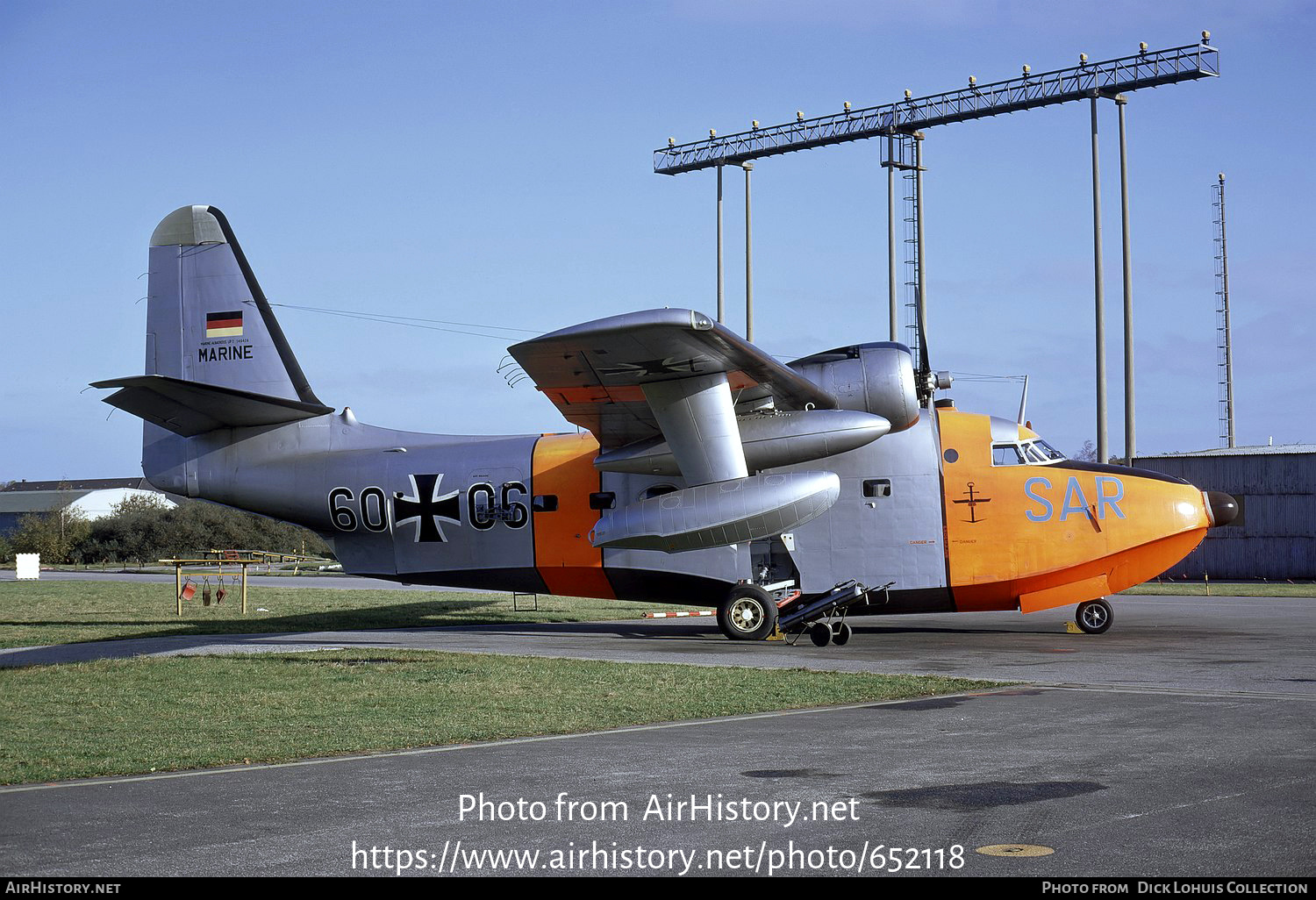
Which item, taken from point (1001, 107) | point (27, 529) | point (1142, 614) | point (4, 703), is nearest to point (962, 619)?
point (1142, 614)

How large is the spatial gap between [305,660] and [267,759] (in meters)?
7.09

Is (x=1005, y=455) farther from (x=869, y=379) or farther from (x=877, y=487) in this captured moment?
(x=869, y=379)

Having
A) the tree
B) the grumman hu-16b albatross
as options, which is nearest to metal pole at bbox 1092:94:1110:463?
the grumman hu-16b albatross

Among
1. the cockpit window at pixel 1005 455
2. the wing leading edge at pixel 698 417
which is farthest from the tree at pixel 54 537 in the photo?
the cockpit window at pixel 1005 455

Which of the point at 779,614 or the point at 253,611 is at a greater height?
the point at 779,614

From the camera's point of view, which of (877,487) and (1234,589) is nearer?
(877,487)

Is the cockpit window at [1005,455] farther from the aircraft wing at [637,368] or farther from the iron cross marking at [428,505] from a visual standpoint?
the iron cross marking at [428,505]

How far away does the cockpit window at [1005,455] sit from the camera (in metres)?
18.2

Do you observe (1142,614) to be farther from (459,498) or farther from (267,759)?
(267,759)

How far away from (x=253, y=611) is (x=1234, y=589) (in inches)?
1056

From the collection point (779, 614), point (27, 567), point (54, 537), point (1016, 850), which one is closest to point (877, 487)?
point (779, 614)

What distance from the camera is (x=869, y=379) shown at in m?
17.1

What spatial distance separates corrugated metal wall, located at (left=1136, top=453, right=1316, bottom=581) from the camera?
41.4 metres

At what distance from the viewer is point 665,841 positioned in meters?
5.91
